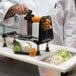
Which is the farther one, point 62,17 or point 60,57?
point 62,17

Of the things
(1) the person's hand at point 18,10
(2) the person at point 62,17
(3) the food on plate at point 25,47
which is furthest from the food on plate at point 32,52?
(2) the person at point 62,17

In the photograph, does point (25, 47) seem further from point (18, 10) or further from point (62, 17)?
point (62, 17)

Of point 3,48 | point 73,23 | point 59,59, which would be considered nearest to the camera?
point 59,59

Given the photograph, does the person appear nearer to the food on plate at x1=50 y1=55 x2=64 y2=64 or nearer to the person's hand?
the person's hand

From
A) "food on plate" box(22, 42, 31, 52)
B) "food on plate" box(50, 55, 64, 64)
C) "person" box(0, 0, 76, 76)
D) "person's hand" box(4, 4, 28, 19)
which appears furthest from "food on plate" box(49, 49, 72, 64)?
"person" box(0, 0, 76, 76)

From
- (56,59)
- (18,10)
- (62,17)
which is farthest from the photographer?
(62,17)

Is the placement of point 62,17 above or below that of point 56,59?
above

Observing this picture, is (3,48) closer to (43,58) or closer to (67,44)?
(43,58)

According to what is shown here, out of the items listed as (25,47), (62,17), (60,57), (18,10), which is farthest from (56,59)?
(62,17)

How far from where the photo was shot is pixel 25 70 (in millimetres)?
864

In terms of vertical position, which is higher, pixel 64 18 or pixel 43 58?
pixel 64 18

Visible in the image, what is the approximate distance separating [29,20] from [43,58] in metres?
0.17

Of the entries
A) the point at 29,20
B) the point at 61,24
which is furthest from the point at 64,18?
the point at 29,20

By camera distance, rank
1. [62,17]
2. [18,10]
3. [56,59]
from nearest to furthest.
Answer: [56,59]
[18,10]
[62,17]
